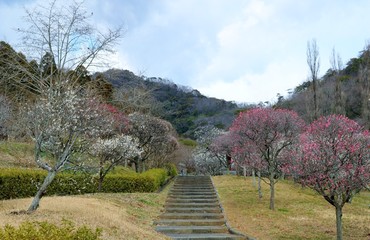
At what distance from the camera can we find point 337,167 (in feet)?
26.3

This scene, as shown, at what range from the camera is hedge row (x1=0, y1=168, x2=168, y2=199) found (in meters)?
11.9

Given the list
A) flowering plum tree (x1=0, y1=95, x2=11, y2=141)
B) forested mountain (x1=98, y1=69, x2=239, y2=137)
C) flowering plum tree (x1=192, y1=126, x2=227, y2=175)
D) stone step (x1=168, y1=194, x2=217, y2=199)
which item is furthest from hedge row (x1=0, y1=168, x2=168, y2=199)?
forested mountain (x1=98, y1=69, x2=239, y2=137)

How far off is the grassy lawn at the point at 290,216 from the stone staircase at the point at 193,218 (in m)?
0.52

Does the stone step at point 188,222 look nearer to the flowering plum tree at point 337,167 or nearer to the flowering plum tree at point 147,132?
the flowering plum tree at point 337,167

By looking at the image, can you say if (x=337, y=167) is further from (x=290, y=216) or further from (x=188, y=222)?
(x=188, y=222)

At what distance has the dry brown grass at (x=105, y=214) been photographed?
283 inches

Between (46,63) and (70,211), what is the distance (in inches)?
362

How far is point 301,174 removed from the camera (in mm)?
8242

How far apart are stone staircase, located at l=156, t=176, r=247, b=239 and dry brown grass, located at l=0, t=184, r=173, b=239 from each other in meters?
0.48

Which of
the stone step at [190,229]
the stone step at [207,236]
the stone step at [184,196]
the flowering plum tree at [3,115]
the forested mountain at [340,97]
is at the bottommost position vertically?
the stone step at [207,236]

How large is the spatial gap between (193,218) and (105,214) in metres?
3.48

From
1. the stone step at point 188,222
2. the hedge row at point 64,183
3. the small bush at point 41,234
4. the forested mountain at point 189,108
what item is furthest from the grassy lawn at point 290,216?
the forested mountain at point 189,108

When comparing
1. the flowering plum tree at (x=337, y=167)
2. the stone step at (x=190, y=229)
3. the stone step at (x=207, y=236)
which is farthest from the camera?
the stone step at (x=190, y=229)

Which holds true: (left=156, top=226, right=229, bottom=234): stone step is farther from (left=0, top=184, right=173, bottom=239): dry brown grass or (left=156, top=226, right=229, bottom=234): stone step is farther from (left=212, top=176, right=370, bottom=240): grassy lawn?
(left=212, top=176, right=370, bottom=240): grassy lawn
